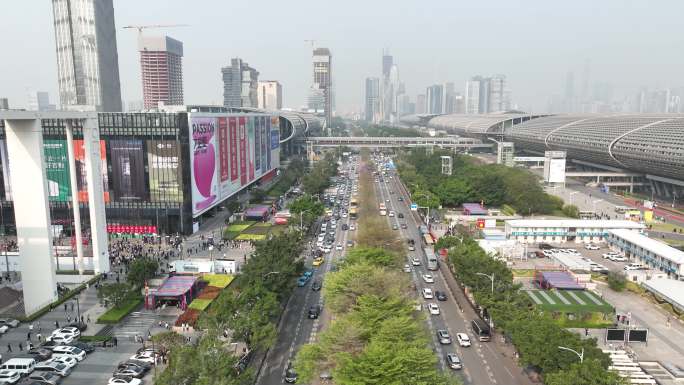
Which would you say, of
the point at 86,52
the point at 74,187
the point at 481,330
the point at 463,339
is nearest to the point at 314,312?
the point at 463,339

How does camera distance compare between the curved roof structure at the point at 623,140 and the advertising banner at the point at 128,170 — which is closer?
the advertising banner at the point at 128,170

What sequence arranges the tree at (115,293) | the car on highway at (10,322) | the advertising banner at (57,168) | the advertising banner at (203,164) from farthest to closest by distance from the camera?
1. the advertising banner at (203,164)
2. the advertising banner at (57,168)
3. the tree at (115,293)
4. the car on highway at (10,322)

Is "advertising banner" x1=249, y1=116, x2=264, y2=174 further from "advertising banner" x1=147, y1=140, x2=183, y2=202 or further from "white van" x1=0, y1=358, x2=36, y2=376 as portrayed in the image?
"white van" x1=0, y1=358, x2=36, y2=376

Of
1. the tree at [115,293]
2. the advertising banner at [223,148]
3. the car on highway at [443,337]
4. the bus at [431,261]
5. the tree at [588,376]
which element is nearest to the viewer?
the tree at [588,376]

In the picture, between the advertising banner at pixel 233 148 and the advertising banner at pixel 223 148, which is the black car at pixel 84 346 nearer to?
the advertising banner at pixel 223 148

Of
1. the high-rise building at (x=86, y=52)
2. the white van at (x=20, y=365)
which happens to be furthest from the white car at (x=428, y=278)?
the high-rise building at (x=86, y=52)

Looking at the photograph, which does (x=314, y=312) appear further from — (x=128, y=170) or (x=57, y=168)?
(x=57, y=168)

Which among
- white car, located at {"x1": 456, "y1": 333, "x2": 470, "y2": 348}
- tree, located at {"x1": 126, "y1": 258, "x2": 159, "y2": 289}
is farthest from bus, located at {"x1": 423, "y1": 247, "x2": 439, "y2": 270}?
tree, located at {"x1": 126, "y1": 258, "x2": 159, "y2": 289}
